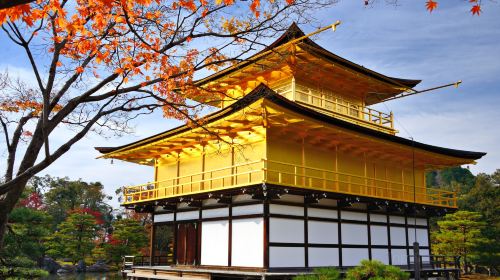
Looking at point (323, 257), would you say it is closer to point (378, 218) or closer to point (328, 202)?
point (328, 202)

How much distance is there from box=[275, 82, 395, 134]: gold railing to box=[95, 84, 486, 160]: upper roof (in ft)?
8.54

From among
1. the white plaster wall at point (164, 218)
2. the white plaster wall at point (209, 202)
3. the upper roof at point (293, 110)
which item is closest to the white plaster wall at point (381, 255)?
the upper roof at point (293, 110)

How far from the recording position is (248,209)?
1719 centimetres

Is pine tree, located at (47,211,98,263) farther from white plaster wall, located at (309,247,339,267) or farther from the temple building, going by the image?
white plaster wall, located at (309,247,339,267)

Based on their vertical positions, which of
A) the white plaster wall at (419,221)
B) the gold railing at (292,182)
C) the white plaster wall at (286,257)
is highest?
the gold railing at (292,182)

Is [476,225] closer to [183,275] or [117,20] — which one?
[183,275]

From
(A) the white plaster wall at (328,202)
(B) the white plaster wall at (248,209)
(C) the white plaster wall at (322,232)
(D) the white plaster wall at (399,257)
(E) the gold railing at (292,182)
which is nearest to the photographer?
(B) the white plaster wall at (248,209)

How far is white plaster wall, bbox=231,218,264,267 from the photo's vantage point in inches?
642

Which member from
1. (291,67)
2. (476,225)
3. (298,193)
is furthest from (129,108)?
(476,225)

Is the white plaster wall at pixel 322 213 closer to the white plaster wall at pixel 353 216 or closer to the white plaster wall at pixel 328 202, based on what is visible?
the white plaster wall at pixel 328 202

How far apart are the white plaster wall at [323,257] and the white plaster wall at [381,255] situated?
2.58 metres

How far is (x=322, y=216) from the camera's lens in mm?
18109

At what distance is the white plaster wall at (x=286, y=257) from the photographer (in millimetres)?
16094

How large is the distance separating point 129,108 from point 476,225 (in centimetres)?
3052
